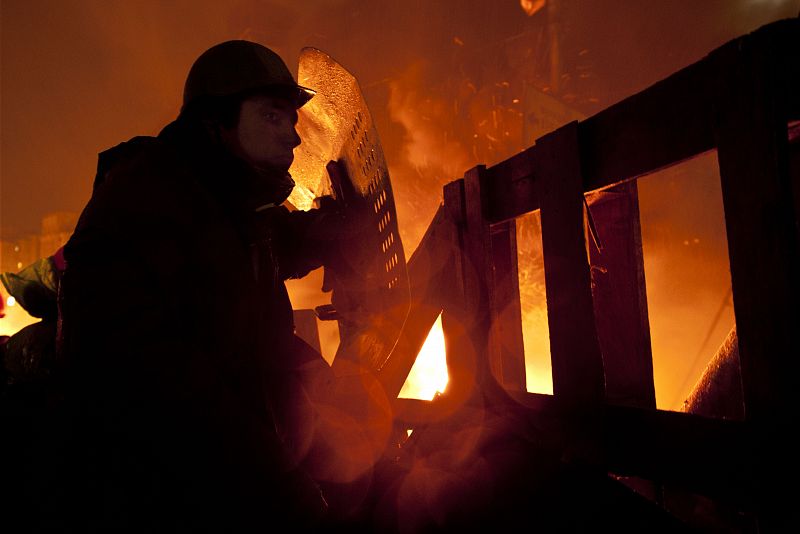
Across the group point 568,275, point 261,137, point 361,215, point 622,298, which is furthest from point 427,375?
point 261,137

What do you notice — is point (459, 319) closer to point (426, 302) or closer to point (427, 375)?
point (426, 302)

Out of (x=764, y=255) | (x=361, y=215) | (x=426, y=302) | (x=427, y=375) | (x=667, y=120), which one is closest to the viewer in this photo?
(x=764, y=255)

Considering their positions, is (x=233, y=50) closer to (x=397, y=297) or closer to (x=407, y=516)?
(x=397, y=297)

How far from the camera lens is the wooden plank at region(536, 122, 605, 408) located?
1906 mm

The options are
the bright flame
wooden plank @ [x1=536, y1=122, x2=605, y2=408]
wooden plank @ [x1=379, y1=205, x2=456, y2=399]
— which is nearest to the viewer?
wooden plank @ [x1=536, y1=122, x2=605, y2=408]

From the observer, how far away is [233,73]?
2.09 metres

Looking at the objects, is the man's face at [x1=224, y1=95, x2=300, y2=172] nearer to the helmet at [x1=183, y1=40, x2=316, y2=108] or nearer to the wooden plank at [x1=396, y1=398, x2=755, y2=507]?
the helmet at [x1=183, y1=40, x2=316, y2=108]

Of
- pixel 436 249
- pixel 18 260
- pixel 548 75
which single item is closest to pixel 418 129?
pixel 548 75

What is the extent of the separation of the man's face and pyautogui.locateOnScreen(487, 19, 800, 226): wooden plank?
1192 millimetres

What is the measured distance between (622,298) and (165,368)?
7.57ft

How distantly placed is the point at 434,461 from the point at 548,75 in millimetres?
17443

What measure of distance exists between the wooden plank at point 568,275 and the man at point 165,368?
115cm

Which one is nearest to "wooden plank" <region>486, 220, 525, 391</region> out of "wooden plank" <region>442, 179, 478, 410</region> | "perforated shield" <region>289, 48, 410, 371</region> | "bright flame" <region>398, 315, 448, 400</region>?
"wooden plank" <region>442, 179, 478, 410</region>

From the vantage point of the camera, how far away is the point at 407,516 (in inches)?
74.7
